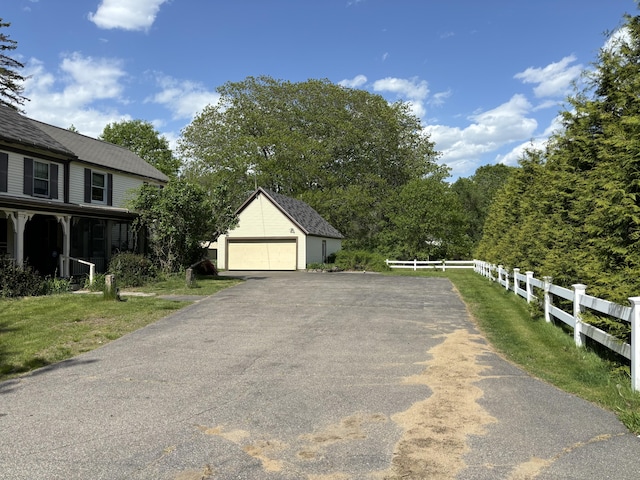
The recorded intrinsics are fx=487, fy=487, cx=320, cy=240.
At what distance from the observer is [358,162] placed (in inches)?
2000

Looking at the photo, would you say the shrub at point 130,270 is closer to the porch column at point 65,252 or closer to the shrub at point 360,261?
the porch column at point 65,252

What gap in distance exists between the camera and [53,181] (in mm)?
20391

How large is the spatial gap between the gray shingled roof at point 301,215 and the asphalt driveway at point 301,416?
26984mm

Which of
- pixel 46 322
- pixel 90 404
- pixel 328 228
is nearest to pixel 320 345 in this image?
pixel 90 404

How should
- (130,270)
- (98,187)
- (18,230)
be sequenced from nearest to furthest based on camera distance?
(18,230) < (130,270) < (98,187)

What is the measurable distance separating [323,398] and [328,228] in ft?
124

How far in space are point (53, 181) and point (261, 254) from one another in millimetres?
18047

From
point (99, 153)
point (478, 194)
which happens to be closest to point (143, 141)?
point (99, 153)

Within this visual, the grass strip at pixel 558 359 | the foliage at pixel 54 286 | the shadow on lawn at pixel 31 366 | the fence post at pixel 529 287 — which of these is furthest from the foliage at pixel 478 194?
the shadow on lawn at pixel 31 366

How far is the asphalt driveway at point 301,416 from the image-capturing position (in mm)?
3887

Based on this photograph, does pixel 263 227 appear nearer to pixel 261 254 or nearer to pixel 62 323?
pixel 261 254

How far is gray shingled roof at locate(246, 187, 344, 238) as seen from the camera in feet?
118

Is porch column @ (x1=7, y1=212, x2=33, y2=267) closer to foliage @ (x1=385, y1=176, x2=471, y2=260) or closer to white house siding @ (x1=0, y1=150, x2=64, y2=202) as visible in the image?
white house siding @ (x1=0, y1=150, x2=64, y2=202)

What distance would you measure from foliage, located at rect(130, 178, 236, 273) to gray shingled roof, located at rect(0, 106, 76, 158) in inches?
152
